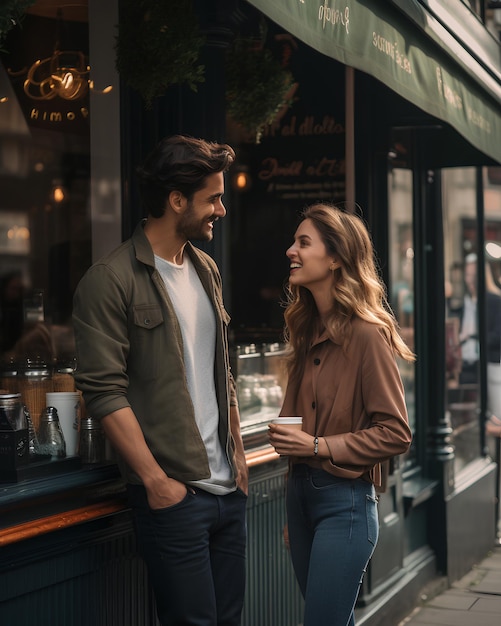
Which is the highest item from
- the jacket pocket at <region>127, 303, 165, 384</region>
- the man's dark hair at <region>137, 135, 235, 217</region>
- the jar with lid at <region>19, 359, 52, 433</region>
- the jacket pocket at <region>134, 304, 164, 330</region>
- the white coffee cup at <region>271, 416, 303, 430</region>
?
the man's dark hair at <region>137, 135, 235, 217</region>

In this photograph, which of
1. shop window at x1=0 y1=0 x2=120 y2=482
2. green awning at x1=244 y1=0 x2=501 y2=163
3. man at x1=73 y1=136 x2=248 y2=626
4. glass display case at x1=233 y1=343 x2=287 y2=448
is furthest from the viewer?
glass display case at x1=233 y1=343 x2=287 y2=448

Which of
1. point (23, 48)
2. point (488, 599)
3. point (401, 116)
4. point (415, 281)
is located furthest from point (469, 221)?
point (23, 48)

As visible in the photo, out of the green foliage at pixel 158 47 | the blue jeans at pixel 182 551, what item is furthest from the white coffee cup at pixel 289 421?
the green foliage at pixel 158 47

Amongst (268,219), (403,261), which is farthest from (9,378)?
(403,261)

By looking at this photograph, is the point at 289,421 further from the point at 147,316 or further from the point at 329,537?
the point at 147,316

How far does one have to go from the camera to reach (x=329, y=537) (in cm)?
367

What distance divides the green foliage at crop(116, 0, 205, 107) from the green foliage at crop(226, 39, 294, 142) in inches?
39.6

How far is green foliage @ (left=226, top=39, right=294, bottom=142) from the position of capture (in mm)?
5289

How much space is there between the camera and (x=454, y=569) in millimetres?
7738

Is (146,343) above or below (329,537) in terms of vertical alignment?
above

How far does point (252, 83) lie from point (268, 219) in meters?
1.31

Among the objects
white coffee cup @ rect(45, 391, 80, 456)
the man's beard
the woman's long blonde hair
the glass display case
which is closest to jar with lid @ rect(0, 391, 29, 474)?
white coffee cup @ rect(45, 391, 80, 456)

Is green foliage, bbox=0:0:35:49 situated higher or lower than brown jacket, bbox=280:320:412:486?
higher

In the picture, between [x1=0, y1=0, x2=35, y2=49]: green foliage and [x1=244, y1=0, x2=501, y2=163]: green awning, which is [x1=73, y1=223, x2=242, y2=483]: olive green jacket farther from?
[x1=244, y1=0, x2=501, y2=163]: green awning
